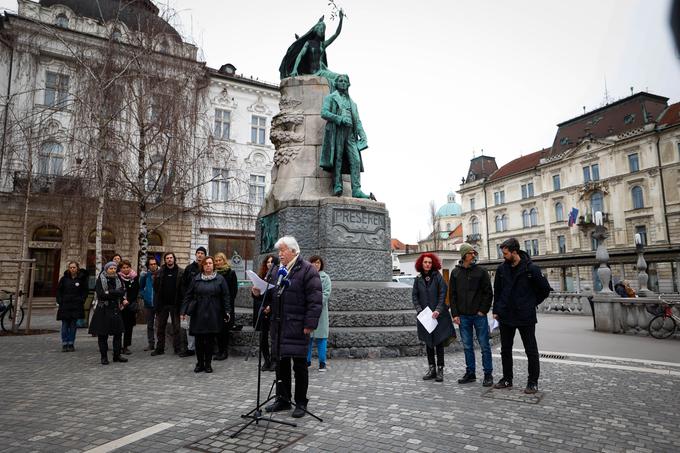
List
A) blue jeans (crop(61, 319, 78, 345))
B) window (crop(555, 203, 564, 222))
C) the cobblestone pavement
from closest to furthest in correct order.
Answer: the cobblestone pavement, blue jeans (crop(61, 319, 78, 345)), window (crop(555, 203, 564, 222))

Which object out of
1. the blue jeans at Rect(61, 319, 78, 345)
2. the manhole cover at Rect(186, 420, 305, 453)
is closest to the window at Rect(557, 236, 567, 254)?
the blue jeans at Rect(61, 319, 78, 345)

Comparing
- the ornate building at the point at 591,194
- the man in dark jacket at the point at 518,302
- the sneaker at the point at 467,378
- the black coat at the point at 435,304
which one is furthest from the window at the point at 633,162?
the sneaker at the point at 467,378

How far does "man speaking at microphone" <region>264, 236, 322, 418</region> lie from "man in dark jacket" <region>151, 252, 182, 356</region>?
4346 millimetres

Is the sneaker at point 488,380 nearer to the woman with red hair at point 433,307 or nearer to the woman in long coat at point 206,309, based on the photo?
the woman with red hair at point 433,307

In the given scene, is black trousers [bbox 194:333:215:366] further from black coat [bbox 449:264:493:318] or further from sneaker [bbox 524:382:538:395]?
sneaker [bbox 524:382:538:395]

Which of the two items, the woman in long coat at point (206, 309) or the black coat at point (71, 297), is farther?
the black coat at point (71, 297)

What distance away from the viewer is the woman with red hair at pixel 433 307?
19.2ft

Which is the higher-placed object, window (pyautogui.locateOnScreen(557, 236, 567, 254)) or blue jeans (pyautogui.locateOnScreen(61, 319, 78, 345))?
window (pyautogui.locateOnScreen(557, 236, 567, 254))

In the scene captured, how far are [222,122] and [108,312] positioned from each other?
920 inches

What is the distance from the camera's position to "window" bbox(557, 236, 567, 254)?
5458cm

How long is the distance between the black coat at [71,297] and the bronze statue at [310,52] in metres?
6.86

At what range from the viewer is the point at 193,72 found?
1612cm

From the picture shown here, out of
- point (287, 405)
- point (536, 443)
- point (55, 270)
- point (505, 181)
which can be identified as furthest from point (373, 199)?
point (505, 181)

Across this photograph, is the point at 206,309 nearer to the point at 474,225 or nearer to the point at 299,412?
the point at 299,412
